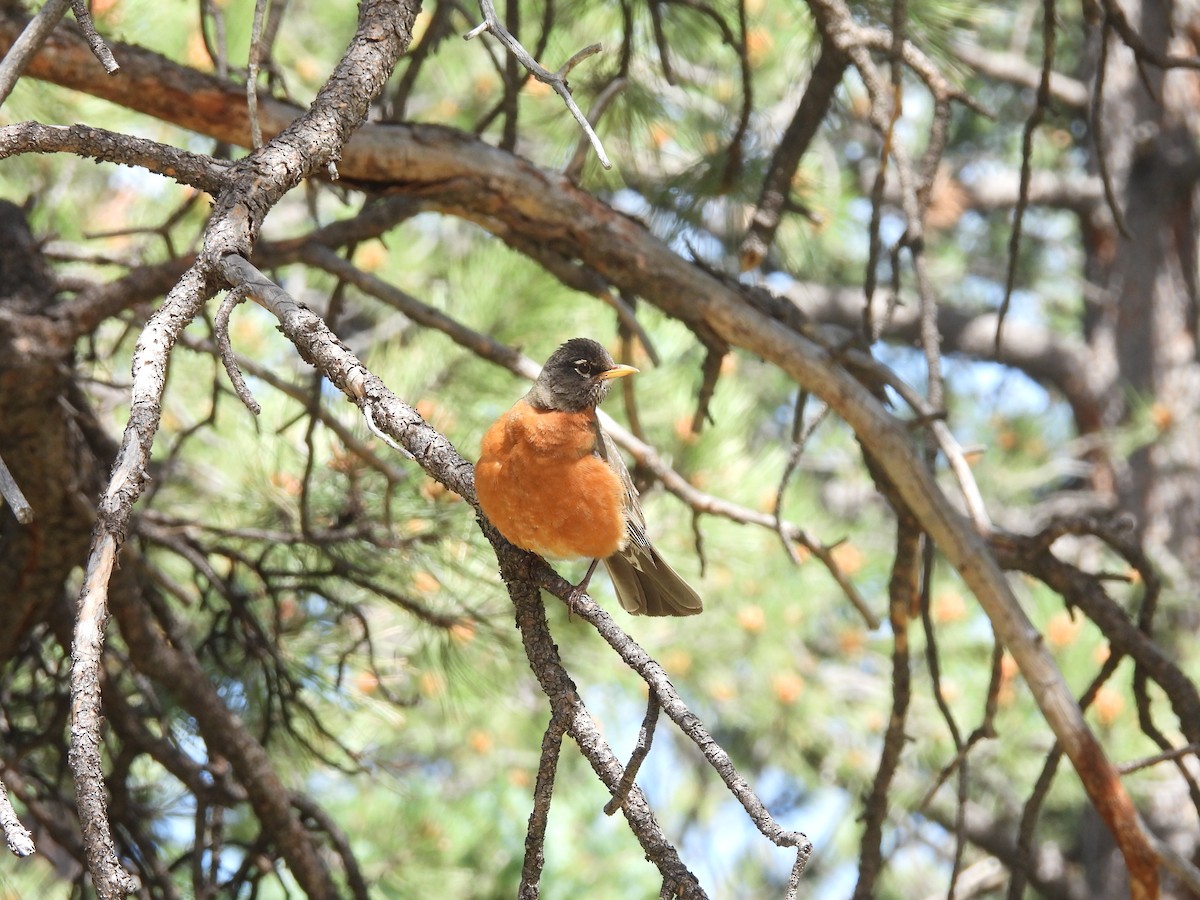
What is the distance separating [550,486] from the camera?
8.36ft

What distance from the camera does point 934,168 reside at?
2.88 metres

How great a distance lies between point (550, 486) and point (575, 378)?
397 mm

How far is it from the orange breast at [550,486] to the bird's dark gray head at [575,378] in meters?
0.05

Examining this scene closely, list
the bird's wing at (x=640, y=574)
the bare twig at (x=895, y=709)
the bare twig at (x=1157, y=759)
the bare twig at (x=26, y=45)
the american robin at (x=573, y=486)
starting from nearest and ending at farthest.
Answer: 1. the bare twig at (x=26, y=45)
2. the bare twig at (x=1157, y=759)
3. the american robin at (x=573, y=486)
4. the bare twig at (x=895, y=709)
5. the bird's wing at (x=640, y=574)

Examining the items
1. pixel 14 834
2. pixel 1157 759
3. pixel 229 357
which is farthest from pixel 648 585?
pixel 14 834

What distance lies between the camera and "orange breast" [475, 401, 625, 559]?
7.93ft

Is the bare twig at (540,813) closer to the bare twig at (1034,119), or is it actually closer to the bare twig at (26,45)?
the bare twig at (26,45)

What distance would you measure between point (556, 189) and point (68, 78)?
103 cm

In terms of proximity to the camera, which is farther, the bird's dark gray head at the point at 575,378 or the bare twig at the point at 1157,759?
the bird's dark gray head at the point at 575,378

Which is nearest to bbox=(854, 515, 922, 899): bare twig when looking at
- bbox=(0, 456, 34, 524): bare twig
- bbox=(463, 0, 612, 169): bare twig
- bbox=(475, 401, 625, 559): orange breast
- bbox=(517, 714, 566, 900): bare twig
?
bbox=(475, 401, 625, 559): orange breast

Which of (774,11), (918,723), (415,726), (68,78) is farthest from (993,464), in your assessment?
(68,78)

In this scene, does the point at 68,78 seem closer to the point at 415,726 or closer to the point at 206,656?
the point at 206,656

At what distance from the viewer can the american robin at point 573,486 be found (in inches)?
96.6

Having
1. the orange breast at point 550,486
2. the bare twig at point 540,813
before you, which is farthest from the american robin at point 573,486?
the bare twig at point 540,813
